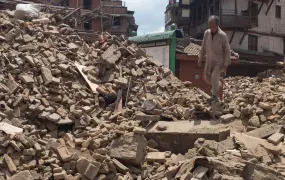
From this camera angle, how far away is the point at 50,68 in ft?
26.2

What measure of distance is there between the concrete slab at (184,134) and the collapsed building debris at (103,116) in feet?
0.06

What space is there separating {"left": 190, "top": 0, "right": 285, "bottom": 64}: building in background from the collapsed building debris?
69.4 feet

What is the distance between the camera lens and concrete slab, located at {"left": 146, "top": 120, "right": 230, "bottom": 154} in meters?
5.51

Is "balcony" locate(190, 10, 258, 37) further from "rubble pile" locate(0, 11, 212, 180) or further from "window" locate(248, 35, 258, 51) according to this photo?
"rubble pile" locate(0, 11, 212, 180)

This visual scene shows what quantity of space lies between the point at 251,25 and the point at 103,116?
25.6 metres

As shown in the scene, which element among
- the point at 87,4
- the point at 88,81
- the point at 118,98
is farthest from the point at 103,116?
the point at 87,4

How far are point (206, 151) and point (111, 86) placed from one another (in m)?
4.05

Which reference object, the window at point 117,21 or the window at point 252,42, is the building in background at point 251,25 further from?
the window at point 117,21

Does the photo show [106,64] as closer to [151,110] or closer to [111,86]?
[111,86]

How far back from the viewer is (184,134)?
568 centimetres

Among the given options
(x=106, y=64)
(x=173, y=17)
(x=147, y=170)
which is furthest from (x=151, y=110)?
(x=173, y=17)

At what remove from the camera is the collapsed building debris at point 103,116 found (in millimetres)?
4801

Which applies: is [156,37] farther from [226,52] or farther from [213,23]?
[213,23]

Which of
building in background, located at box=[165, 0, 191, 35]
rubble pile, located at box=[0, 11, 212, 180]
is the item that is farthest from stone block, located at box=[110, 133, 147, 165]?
building in background, located at box=[165, 0, 191, 35]
